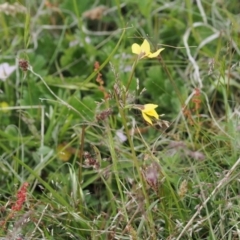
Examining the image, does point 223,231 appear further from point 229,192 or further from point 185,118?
point 185,118

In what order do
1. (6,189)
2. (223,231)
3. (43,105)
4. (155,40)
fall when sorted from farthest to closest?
(155,40), (43,105), (6,189), (223,231)

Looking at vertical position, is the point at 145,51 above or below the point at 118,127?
above

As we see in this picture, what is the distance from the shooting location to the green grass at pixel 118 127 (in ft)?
4.33

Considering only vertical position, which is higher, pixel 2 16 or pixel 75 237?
pixel 2 16

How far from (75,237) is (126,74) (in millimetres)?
618

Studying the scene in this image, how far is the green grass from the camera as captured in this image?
4.33ft

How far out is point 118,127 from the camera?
175 cm

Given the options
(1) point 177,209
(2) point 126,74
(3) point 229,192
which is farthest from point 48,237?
(2) point 126,74

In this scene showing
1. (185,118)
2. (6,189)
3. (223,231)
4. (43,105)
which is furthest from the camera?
(43,105)

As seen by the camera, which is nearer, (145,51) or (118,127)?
(145,51)

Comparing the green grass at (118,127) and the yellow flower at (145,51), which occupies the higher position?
the yellow flower at (145,51)

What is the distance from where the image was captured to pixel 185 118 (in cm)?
168

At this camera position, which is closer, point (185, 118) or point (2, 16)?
point (185, 118)

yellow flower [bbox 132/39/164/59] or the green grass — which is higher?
yellow flower [bbox 132/39/164/59]
